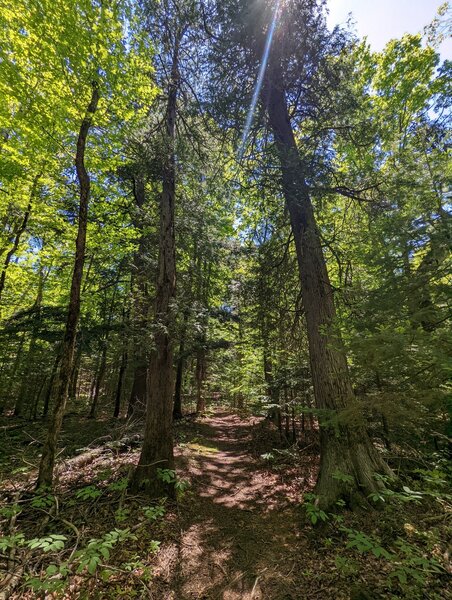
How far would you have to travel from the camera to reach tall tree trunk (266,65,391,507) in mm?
4844

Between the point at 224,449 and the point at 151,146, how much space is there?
9.45 m

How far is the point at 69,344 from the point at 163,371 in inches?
75.4

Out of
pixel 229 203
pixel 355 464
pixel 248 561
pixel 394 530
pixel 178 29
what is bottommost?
pixel 248 561

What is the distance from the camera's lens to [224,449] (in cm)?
958

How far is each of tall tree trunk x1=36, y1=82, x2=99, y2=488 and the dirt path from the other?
2474 millimetres

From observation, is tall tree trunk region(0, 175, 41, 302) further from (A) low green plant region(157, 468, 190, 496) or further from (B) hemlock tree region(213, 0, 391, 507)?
(A) low green plant region(157, 468, 190, 496)

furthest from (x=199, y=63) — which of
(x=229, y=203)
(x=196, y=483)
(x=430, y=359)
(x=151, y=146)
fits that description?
(x=196, y=483)

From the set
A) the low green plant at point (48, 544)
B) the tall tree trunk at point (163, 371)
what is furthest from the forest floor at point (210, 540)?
the tall tree trunk at point (163, 371)

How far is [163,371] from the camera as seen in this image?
6.11 meters

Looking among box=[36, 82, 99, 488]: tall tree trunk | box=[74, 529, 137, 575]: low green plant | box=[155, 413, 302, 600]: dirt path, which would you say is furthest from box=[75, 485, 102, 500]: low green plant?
box=[74, 529, 137, 575]: low green plant

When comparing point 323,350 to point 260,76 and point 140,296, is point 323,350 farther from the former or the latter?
point 140,296

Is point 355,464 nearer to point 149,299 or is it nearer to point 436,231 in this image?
point 436,231

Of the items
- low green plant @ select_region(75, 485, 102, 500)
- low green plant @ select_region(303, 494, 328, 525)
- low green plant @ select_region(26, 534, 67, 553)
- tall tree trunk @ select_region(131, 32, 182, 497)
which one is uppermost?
tall tree trunk @ select_region(131, 32, 182, 497)

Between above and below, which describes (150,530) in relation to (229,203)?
below
